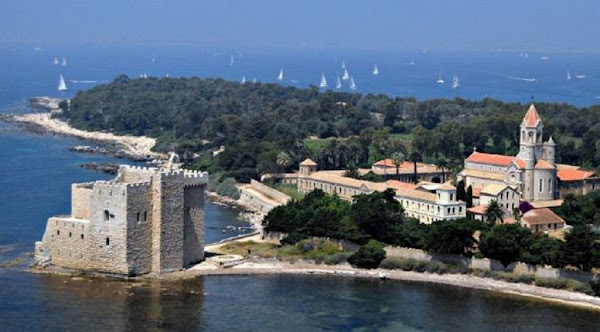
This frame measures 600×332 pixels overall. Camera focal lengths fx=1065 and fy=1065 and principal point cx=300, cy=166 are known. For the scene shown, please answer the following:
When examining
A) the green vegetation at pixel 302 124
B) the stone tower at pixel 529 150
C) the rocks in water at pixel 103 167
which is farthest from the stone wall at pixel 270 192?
the stone tower at pixel 529 150

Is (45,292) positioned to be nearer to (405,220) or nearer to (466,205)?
(405,220)

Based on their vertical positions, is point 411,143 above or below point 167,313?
above

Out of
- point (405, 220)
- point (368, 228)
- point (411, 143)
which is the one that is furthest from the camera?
point (411, 143)

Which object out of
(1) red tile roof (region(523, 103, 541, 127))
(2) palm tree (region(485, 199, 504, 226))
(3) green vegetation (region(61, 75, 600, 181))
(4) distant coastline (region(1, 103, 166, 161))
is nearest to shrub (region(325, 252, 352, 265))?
(2) palm tree (region(485, 199, 504, 226))

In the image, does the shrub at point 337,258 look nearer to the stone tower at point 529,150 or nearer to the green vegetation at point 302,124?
the stone tower at point 529,150

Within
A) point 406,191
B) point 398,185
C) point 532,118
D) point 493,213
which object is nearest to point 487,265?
point 493,213

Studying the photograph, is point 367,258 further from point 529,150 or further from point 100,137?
point 100,137

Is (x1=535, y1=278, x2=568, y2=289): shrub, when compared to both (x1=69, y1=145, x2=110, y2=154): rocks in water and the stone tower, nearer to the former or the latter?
the stone tower

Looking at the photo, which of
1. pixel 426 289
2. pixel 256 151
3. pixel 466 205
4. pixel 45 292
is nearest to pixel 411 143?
pixel 256 151
